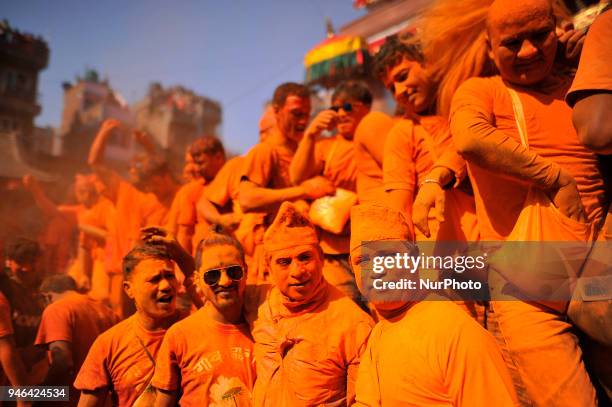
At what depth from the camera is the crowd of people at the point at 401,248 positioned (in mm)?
1936

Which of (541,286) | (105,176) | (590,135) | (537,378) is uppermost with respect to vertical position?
(105,176)

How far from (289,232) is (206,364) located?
974mm

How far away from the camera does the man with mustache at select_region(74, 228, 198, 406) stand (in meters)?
3.12

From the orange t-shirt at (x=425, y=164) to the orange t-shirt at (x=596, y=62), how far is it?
833 mm

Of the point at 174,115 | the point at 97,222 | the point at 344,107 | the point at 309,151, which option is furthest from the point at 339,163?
the point at 174,115

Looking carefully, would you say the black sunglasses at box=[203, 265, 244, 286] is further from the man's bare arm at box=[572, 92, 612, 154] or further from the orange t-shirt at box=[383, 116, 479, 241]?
the man's bare arm at box=[572, 92, 612, 154]

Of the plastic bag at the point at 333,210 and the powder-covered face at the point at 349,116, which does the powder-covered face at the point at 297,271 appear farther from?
the powder-covered face at the point at 349,116

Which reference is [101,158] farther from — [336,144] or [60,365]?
[336,144]

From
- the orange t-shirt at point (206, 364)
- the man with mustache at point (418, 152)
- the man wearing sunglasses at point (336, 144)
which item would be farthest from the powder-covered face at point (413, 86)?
the orange t-shirt at point (206, 364)

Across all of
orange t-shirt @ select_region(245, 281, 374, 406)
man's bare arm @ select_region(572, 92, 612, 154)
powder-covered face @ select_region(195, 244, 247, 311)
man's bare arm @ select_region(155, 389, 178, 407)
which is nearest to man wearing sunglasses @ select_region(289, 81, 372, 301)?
powder-covered face @ select_region(195, 244, 247, 311)

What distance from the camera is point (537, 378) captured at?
2.01 metres

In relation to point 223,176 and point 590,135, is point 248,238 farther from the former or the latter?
point 590,135

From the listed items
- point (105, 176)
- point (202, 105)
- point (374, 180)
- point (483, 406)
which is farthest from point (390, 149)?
point (202, 105)

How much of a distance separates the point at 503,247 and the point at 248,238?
2497 mm
